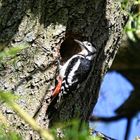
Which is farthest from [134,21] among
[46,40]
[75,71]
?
[46,40]

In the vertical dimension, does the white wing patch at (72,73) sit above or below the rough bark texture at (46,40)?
below

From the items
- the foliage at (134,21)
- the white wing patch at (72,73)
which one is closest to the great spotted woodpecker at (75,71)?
the white wing patch at (72,73)

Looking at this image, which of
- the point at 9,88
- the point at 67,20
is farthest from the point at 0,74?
the point at 67,20

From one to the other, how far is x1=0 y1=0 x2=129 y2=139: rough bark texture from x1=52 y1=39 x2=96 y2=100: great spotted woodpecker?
38 millimetres

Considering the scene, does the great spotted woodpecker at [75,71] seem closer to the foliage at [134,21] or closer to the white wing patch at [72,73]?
the white wing patch at [72,73]

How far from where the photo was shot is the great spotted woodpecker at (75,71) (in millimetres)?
2143

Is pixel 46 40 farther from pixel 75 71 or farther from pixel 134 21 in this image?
pixel 134 21

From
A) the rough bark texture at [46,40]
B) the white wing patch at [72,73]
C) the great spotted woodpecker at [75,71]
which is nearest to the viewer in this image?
the rough bark texture at [46,40]

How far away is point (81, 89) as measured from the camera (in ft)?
7.09

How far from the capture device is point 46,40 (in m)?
2.06

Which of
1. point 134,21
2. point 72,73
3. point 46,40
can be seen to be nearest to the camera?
point 46,40

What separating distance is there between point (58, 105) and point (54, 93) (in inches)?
2.4

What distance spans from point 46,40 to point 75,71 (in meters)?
0.53

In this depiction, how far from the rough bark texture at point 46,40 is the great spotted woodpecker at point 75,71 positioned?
4cm
